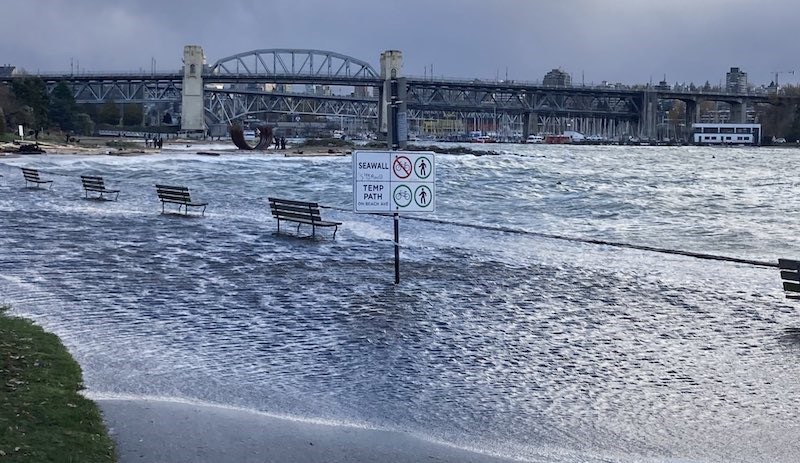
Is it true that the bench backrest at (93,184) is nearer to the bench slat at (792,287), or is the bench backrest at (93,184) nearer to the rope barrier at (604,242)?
the rope barrier at (604,242)

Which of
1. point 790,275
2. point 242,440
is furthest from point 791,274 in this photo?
point 242,440

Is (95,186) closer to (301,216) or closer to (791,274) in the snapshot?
(301,216)

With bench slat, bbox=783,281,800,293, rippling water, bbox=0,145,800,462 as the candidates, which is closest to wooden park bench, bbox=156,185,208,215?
rippling water, bbox=0,145,800,462

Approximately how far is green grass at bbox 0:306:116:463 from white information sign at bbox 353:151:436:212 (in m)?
6.58

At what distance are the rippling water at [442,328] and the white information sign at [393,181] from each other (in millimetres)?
1539

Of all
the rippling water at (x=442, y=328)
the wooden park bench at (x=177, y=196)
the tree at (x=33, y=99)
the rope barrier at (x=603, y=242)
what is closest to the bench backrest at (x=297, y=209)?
the rippling water at (x=442, y=328)

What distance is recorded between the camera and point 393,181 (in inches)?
617

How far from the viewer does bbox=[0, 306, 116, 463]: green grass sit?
677 cm

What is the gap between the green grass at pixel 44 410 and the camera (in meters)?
6.77

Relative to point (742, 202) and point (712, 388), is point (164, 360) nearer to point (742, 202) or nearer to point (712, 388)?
point (712, 388)

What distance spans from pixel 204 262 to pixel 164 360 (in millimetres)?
8484

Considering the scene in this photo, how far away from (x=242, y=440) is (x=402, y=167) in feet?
28.2

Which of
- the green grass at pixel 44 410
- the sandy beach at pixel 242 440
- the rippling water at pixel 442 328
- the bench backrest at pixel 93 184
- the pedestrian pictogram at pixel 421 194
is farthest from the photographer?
the bench backrest at pixel 93 184

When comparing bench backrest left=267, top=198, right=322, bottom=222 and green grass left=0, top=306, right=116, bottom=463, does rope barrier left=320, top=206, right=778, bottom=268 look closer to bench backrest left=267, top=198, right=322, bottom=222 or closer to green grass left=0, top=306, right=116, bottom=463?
bench backrest left=267, top=198, right=322, bottom=222
